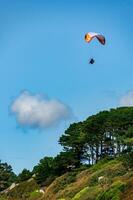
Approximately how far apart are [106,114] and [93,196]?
154 feet

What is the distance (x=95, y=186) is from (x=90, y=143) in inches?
1499

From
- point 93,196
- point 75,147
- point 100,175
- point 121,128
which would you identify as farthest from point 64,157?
point 93,196

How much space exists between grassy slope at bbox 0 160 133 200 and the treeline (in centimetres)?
663

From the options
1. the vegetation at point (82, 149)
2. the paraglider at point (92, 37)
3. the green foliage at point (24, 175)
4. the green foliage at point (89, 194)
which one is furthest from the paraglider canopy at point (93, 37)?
the green foliage at point (24, 175)

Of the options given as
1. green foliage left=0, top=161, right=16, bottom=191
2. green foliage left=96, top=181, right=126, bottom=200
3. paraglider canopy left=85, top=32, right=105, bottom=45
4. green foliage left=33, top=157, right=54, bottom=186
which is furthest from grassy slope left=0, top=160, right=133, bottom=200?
green foliage left=0, top=161, right=16, bottom=191

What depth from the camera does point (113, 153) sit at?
325 feet

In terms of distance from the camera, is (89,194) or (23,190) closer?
(89,194)

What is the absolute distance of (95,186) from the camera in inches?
2422

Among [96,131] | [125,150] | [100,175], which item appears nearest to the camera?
[100,175]

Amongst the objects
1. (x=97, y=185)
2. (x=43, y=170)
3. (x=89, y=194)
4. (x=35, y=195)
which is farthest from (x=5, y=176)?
(x=89, y=194)

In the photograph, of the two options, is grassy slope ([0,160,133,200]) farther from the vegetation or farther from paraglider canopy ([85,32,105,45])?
paraglider canopy ([85,32,105,45])

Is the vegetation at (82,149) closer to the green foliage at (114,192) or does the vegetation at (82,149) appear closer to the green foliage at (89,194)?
the green foliage at (89,194)

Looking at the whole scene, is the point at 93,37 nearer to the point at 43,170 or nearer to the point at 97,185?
the point at 97,185

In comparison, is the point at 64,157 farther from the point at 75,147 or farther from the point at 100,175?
the point at 100,175
